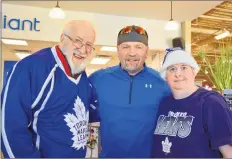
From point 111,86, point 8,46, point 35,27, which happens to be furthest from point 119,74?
point 8,46

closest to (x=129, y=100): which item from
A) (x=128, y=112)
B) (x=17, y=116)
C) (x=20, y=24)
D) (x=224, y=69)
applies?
(x=128, y=112)

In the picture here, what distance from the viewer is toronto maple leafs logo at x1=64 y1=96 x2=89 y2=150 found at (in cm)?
168

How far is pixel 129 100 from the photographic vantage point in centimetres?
219

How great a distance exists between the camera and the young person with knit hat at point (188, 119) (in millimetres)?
1688

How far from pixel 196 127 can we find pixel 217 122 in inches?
5.1

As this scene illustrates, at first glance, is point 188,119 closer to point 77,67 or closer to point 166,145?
point 166,145

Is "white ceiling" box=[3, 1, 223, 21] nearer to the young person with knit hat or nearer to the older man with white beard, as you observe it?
the young person with knit hat

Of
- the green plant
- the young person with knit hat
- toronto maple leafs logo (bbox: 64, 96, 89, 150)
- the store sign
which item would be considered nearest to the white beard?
toronto maple leafs logo (bbox: 64, 96, 89, 150)

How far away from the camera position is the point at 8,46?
8758mm

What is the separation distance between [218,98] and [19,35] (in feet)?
18.7

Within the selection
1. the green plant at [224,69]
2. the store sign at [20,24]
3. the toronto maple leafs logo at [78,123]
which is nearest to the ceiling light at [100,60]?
the store sign at [20,24]

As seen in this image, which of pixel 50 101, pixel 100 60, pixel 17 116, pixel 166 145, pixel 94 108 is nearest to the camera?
pixel 17 116

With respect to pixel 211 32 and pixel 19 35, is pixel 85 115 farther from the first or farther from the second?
pixel 211 32

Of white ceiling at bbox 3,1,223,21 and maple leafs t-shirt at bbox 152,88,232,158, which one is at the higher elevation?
white ceiling at bbox 3,1,223,21
